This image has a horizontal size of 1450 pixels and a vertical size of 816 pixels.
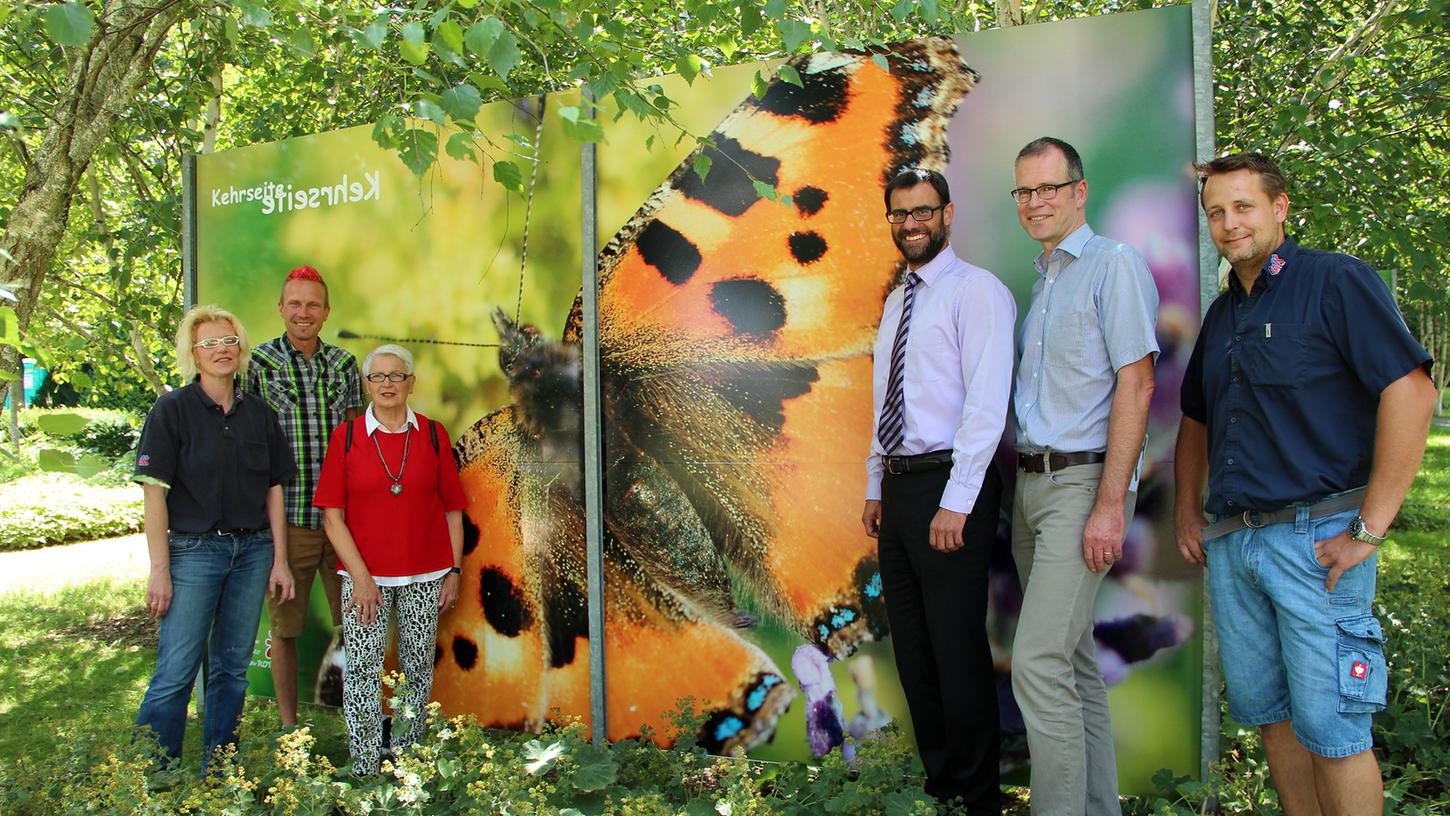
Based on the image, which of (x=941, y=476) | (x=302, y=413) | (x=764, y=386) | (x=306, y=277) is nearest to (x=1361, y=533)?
(x=941, y=476)

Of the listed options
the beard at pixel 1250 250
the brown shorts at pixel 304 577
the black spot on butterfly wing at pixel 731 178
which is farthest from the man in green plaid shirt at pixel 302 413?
the beard at pixel 1250 250

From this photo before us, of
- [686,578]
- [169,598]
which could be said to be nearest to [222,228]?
[169,598]

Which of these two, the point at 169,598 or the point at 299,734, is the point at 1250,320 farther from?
the point at 169,598

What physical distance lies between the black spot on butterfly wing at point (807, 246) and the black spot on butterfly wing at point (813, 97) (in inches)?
17.4

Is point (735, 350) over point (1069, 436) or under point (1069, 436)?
over

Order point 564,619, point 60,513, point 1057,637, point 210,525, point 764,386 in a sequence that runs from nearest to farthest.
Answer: point 1057,637 < point 210,525 < point 764,386 < point 564,619 < point 60,513

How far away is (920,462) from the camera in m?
3.11

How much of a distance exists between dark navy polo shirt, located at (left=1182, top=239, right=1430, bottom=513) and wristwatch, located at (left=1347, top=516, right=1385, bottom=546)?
9 centimetres

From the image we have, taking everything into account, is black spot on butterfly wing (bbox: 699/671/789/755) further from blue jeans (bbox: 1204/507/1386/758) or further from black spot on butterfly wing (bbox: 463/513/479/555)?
blue jeans (bbox: 1204/507/1386/758)

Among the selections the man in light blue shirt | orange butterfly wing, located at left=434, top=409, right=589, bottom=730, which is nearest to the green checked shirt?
orange butterfly wing, located at left=434, top=409, right=589, bottom=730

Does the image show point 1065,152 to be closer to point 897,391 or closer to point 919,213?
point 919,213

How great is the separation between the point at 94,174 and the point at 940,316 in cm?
619

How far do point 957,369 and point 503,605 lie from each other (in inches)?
91.5

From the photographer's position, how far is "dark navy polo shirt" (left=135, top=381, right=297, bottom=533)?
11.6 feet
